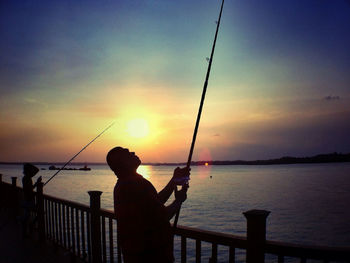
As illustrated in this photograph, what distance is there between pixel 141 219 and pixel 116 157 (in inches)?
21.1

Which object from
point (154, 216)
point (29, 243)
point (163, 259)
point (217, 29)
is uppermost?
point (217, 29)

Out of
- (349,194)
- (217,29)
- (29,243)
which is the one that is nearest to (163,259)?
(217,29)

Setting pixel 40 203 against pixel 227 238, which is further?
pixel 40 203

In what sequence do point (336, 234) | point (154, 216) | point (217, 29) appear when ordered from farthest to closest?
point (336, 234)
point (217, 29)
point (154, 216)

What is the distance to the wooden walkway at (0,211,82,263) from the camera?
546 centimetres

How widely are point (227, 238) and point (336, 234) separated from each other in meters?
A: 25.3

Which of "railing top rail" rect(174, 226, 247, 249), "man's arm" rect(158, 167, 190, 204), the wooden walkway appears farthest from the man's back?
the wooden walkway

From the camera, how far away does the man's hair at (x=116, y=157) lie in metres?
2.32

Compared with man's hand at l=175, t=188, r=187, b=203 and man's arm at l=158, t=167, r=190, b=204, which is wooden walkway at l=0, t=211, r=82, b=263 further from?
man's hand at l=175, t=188, r=187, b=203

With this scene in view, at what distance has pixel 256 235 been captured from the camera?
2.23 meters

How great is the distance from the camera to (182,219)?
26641 mm

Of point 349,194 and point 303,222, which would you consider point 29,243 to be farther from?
point 349,194

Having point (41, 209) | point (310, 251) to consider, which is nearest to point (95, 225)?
point (41, 209)

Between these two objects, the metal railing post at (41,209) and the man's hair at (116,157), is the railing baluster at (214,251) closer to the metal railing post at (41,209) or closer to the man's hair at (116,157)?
the man's hair at (116,157)
